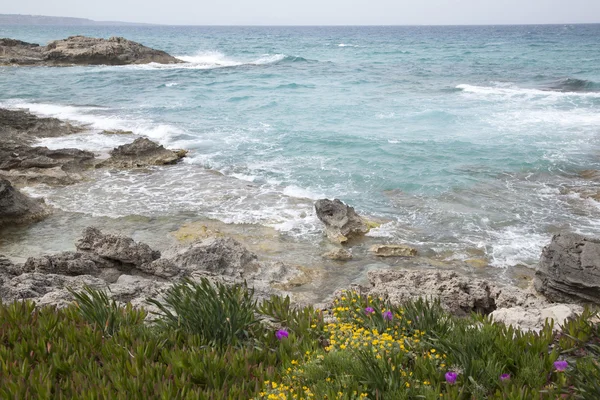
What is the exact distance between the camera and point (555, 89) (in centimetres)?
3534

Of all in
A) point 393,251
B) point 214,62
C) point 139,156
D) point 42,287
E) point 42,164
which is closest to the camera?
point 42,287

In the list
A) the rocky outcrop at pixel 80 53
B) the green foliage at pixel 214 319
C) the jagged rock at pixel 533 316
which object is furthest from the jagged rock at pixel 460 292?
the rocky outcrop at pixel 80 53

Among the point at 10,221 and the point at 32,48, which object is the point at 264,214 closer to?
the point at 10,221

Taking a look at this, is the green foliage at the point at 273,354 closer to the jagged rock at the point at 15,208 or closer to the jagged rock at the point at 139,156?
the jagged rock at the point at 15,208

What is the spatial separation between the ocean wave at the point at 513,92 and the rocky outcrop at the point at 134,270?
27330mm

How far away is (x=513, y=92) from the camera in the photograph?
34031 mm

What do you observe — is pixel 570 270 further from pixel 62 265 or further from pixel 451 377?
pixel 62 265

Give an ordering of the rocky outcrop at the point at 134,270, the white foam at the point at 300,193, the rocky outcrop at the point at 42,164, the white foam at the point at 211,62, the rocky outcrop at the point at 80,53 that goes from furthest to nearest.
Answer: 1. the white foam at the point at 211,62
2. the rocky outcrop at the point at 80,53
3. the rocky outcrop at the point at 42,164
4. the white foam at the point at 300,193
5. the rocky outcrop at the point at 134,270

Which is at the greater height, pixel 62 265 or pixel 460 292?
pixel 460 292

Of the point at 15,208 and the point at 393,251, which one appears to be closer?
the point at 393,251

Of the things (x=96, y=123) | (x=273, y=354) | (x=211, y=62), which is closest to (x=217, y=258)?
(x=273, y=354)

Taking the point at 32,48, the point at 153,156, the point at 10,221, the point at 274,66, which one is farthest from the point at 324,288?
the point at 32,48

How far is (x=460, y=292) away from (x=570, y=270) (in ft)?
7.89

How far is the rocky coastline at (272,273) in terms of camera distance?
6.92 m
